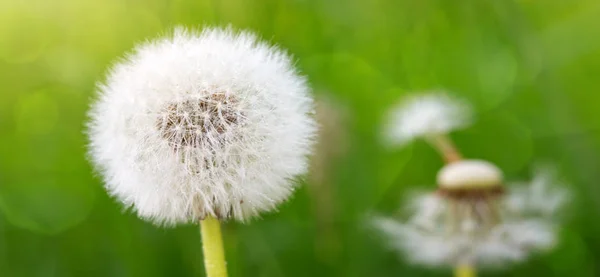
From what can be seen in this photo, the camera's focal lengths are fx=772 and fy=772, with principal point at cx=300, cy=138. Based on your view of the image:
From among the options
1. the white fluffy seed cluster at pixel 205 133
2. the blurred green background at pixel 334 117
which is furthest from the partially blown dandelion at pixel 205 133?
the blurred green background at pixel 334 117

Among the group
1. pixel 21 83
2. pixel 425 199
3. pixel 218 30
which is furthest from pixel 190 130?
pixel 21 83

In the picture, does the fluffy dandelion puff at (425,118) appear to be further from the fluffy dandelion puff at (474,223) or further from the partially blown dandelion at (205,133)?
the partially blown dandelion at (205,133)

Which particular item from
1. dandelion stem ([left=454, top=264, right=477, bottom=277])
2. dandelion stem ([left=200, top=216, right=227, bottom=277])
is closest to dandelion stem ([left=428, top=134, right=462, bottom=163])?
dandelion stem ([left=454, top=264, right=477, bottom=277])

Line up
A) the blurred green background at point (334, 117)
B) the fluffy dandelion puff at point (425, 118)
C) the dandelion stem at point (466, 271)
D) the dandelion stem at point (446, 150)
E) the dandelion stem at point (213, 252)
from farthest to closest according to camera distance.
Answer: the blurred green background at point (334, 117) → the fluffy dandelion puff at point (425, 118) → the dandelion stem at point (446, 150) → the dandelion stem at point (466, 271) → the dandelion stem at point (213, 252)

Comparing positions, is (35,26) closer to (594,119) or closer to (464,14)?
(464,14)

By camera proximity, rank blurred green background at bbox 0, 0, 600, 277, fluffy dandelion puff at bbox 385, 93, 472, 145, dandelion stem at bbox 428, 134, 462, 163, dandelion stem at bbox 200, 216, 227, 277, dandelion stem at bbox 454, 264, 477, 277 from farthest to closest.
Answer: blurred green background at bbox 0, 0, 600, 277
fluffy dandelion puff at bbox 385, 93, 472, 145
dandelion stem at bbox 428, 134, 462, 163
dandelion stem at bbox 454, 264, 477, 277
dandelion stem at bbox 200, 216, 227, 277

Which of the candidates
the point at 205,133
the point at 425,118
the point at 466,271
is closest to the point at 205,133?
the point at 205,133

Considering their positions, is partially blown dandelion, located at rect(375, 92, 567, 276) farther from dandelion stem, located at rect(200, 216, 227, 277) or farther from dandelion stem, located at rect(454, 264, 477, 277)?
dandelion stem, located at rect(200, 216, 227, 277)
